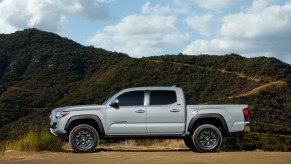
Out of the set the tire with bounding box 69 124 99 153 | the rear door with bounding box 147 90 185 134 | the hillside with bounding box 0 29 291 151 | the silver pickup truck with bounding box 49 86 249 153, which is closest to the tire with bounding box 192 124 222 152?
the silver pickup truck with bounding box 49 86 249 153

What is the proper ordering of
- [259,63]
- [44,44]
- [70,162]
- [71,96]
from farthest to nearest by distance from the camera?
[44,44] < [259,63] < [71,96] < [70,162]

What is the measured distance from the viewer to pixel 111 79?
68.1 meters

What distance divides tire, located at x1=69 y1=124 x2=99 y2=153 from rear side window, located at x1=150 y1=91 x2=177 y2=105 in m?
1.82

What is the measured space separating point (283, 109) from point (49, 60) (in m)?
50.6

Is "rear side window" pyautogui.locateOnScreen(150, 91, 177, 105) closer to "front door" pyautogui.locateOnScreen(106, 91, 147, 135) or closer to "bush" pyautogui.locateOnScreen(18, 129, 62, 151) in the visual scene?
"front door" pyautogui.locateOnScreen(106, 91, 147, 135)

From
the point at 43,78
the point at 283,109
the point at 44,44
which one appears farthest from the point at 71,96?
the point at 44,44

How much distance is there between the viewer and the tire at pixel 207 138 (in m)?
12.4

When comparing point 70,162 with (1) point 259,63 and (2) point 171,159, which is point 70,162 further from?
(1) point 259,63

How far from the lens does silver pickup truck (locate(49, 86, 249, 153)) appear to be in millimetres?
12359

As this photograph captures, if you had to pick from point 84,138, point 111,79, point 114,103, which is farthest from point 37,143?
point 111,79

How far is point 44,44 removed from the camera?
9750cm

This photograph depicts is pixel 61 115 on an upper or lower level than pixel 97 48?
lower

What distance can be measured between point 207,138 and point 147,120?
1734 mm

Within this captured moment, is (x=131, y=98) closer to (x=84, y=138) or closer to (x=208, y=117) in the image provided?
(x=84, y=138)
